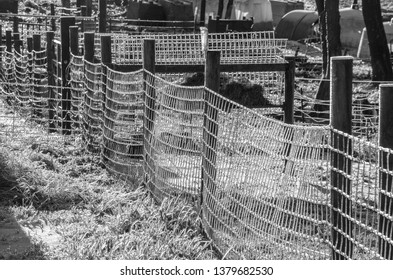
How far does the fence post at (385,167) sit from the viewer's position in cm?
445

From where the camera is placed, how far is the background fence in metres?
5.01

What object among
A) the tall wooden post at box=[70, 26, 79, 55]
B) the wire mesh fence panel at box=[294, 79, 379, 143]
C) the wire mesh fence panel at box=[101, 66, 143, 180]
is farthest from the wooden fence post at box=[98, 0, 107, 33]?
the wire mesh fence panel at box=[101, 66, 143, 180]

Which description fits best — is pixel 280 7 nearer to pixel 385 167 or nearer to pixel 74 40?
pixel 74 40

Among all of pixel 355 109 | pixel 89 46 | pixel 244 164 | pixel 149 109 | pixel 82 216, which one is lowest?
pixel 355 109

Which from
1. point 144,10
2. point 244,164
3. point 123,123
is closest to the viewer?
A: point 244,164

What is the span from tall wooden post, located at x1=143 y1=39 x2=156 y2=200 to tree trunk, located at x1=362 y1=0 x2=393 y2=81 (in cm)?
1550

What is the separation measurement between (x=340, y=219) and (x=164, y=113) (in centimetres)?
395

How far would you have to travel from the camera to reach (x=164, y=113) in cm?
881

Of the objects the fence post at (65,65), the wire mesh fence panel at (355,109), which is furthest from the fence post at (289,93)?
the fence post at (65,65)

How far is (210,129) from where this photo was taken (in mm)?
7355

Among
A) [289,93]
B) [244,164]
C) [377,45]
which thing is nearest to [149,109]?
[244,164]

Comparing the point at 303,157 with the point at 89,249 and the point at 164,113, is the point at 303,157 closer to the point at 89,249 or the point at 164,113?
the point at 89,249

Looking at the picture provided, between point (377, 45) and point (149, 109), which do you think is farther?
point (377, 45)

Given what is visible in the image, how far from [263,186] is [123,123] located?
4613mm
